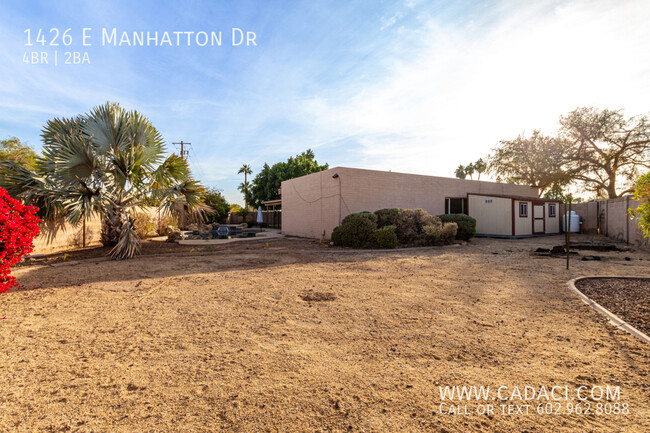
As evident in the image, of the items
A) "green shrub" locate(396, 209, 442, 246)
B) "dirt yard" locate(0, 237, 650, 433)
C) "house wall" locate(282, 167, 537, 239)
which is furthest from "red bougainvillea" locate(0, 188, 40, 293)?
"green shrub" locate(396, 209, 442, 246)

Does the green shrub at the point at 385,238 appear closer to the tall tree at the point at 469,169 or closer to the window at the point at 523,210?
the window at the point at 523,210

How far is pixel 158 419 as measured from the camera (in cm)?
195

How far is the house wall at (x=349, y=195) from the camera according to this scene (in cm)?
1515

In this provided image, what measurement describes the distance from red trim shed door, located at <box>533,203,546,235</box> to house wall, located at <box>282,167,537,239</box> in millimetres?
4310

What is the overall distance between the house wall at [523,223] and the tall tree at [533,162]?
10438 mm

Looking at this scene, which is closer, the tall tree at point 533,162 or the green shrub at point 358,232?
the green shrub at point 358,232

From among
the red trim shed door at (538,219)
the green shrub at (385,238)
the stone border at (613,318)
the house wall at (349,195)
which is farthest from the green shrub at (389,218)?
the red trim shed door at (538,219)

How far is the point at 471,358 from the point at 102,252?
38.7 ft

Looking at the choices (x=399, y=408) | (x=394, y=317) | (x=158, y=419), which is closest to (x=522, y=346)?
(x=394, y=317)

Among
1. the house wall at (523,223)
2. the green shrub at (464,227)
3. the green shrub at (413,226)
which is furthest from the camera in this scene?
the house wall at (523,223)

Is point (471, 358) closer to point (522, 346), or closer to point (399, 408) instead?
point (522, 346)

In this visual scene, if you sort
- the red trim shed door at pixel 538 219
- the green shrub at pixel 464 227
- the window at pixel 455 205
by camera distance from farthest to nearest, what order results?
the window at pixel 455 205 → the red trim shed door at pixel 538 219 → the green shrub at pixel 464 227

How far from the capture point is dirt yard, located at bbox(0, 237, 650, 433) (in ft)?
6.49

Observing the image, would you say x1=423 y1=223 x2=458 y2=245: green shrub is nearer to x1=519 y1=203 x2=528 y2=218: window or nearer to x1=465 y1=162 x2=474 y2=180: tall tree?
x1=519 y1=203 x2=528 y2=218: window
